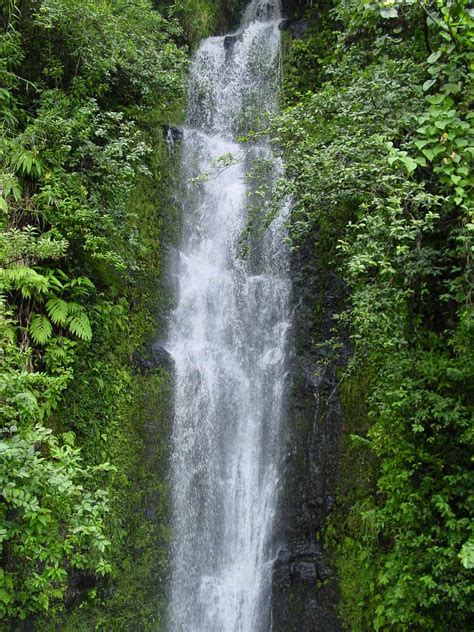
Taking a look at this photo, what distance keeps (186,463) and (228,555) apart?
1289 millimetres

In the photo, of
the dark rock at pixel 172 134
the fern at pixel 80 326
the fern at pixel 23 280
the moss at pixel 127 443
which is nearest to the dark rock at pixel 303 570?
the moss at pixel 127 443

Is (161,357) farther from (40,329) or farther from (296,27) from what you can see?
(296,27)

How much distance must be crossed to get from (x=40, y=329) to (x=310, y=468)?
3757 millimetres

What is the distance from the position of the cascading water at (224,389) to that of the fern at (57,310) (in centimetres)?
206

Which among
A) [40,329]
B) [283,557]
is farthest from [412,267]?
[283,557]

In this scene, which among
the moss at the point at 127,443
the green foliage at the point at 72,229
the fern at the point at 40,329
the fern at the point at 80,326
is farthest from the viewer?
the moss at the point at 127,443

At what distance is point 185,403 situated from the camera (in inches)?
308

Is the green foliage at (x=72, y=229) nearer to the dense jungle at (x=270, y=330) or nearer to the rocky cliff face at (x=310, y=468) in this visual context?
the dense jungle at (x=270, y=330)

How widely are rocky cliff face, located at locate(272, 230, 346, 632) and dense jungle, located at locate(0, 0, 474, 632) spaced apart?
0.02m

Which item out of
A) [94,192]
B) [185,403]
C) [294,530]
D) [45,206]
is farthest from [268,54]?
[294,530]

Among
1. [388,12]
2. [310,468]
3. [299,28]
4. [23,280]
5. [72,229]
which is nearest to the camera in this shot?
[388,12]

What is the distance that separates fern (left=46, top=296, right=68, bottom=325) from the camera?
20.7 ft

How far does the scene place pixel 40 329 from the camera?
20.3 ft

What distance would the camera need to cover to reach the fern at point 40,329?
611 centimetres
